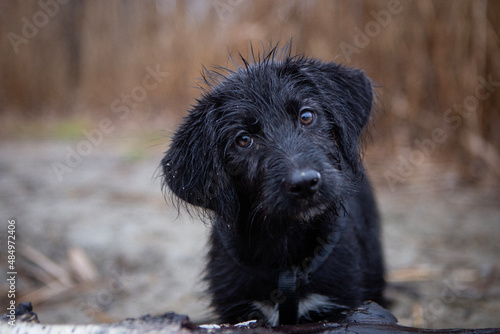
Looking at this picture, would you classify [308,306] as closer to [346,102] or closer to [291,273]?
[291,273]

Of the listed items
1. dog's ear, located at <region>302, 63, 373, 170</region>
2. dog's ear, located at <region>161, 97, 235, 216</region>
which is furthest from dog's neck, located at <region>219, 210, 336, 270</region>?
dog's ear, located at <region>302, 63, 373, 170</region>

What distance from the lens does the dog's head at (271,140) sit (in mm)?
2414

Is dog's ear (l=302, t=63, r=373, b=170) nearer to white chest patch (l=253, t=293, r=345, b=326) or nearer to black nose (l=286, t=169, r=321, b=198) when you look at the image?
black nose (l=286, t=169, r=321, b=198)

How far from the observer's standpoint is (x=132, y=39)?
40.2 ft

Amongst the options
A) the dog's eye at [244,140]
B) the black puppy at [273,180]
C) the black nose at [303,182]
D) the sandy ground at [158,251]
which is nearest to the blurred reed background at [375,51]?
the sandy ground at [158,251]

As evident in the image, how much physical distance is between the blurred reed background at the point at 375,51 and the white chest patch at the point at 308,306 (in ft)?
6.21

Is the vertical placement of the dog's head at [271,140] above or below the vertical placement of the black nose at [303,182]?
above

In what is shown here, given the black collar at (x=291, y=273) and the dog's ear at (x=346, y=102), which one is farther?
the dog's ear at (x=346, y=102)

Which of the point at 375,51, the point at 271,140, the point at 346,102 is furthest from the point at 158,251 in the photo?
the point at 375,51

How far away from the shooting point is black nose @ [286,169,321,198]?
7.34 feet

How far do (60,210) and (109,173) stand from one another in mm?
2090

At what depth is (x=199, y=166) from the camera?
8.73ft

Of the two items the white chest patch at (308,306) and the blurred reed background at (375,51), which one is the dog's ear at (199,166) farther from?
the blurred reed background at (375,51)

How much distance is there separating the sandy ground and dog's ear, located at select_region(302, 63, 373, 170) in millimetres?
1174
